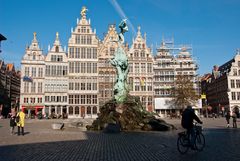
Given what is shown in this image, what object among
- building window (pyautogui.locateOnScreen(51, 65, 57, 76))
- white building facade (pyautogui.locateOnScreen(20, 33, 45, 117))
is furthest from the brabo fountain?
white building facade (pyautogui.locateOnScreen(20, 33, 45, 117))

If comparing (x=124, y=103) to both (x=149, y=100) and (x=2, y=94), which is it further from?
(x=2, y=94)

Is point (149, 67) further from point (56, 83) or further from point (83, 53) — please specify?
point (56, 83)

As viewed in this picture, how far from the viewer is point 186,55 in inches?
2938

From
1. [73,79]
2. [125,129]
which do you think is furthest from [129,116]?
[73,79]

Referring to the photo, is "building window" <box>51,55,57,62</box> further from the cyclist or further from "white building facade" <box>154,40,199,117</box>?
the cyclist

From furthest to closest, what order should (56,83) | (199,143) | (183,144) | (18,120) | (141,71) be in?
1. (141,71)
2. (56,83)
3. (18,120)
4. (199,143)
5. (183,144)

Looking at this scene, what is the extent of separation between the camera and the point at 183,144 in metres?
10.2

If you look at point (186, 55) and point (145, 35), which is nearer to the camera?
point (145, 35)

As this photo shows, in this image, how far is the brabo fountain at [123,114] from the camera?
21875mm

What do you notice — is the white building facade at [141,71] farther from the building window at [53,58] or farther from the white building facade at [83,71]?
the building window at [53,58]

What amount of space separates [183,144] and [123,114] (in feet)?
41.9

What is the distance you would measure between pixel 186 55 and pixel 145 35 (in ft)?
49.9

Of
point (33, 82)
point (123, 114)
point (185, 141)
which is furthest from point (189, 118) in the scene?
point (33, 82)

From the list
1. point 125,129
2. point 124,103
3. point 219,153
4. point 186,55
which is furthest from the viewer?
point 186,55
